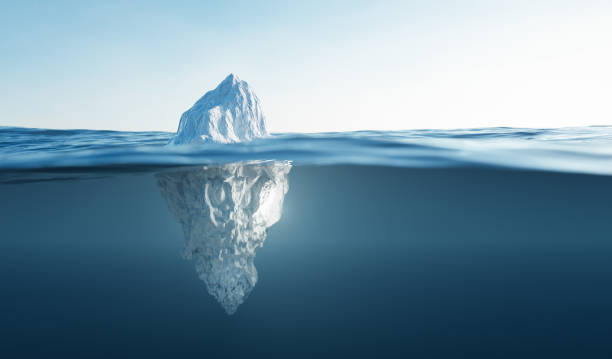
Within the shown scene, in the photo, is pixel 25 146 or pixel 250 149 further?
pixel 25 146

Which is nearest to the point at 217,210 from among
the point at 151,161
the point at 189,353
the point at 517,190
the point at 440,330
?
the point at 151,161

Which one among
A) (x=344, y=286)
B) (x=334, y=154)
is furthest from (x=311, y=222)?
(x=334, y=154)

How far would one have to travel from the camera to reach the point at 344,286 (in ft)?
60.4

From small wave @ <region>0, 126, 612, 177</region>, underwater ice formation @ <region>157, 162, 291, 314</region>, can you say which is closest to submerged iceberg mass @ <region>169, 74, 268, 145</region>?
small wave @ <region>0, 126, 612, 177</region>

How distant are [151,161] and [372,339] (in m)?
10.1

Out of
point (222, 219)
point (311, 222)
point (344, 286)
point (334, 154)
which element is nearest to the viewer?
point (222, 219)

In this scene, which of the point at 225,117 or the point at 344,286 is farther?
the point at 344,286

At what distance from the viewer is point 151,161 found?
9.45 m

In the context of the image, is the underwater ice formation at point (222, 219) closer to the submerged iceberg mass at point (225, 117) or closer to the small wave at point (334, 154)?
the small wave at point (334, 154)

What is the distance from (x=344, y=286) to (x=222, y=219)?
37.7ft

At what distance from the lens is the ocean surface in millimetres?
9203

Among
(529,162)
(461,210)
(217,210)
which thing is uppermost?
(529,162)

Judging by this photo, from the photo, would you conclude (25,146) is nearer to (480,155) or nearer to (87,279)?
(87,279)

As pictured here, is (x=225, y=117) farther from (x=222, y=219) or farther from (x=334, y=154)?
(x=334, y=154)
